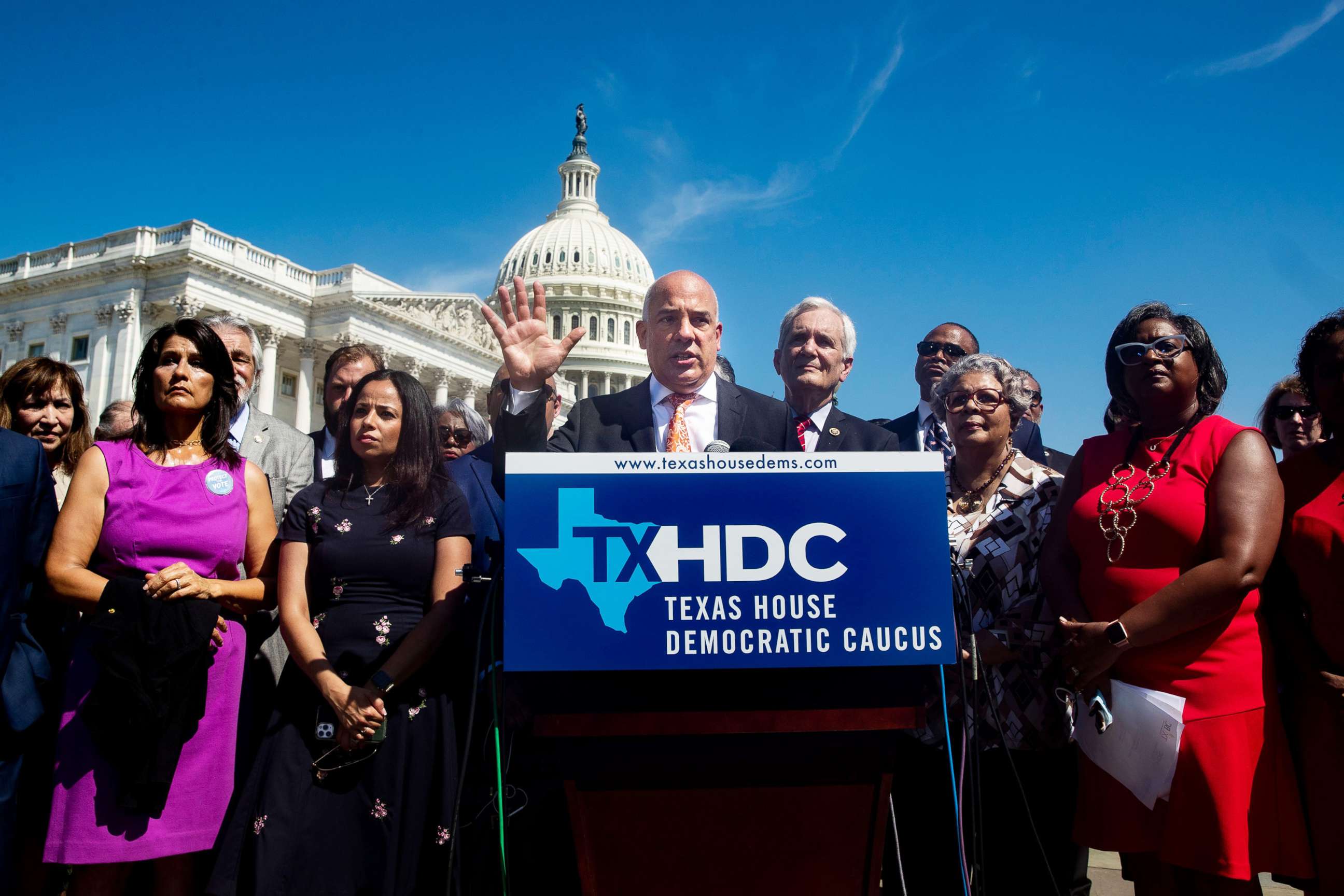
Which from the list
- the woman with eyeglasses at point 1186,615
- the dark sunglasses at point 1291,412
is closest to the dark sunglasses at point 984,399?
the woman with eyeglasses at point 1186,615

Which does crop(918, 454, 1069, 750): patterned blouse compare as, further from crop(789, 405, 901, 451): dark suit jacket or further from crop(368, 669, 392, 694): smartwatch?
crop(368, 669, 392, 694): smartwatch

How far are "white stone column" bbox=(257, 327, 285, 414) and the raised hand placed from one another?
41321mm

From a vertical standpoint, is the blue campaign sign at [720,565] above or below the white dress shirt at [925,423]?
below

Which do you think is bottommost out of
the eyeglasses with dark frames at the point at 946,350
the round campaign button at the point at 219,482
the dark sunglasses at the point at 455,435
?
the round campaign button at the point at 219,482

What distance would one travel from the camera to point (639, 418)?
290 cm

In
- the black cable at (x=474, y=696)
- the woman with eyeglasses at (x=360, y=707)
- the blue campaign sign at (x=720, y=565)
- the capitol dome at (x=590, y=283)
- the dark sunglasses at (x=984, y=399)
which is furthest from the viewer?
the capitol dome at (x=590, y=283)

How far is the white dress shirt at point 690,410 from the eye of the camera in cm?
286

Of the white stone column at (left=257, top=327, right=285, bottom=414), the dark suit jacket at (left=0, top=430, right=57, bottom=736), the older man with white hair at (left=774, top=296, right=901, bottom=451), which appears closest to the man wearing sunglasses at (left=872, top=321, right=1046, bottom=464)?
the older man with white hair at (left=774, top=296, right=901, bottom=451)

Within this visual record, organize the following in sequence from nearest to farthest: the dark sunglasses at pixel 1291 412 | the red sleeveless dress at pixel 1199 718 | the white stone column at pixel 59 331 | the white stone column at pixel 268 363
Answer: the red sleeveless dress at pixel 1199 718
the dark sunglasses at pixel 1291 412
the white stone column at pixel 59 331
the white stone column at pixel 268 363

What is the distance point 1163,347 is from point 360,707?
2566 millimetres

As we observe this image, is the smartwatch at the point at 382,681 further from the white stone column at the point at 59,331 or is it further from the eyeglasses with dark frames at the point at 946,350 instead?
the white stone column at the point at 59,331

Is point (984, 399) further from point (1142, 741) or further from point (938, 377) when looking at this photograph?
point (938, 377)

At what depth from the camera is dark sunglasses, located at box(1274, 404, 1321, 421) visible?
4496 mm

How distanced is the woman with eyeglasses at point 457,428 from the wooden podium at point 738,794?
10.1 feet
